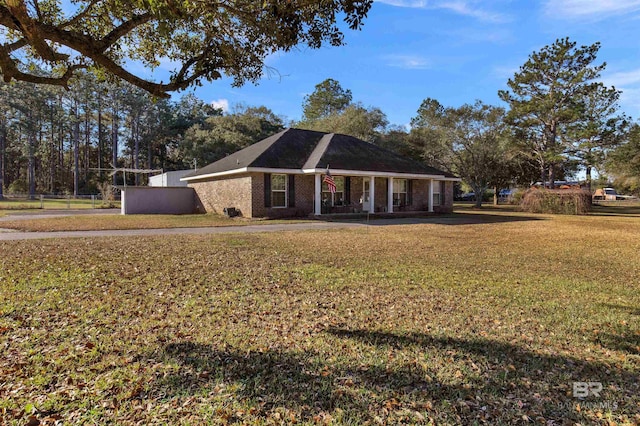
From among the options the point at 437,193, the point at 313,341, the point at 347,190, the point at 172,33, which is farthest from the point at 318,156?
the point at 313,341

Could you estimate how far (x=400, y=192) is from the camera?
78.8 ft

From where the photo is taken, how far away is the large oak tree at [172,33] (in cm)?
448

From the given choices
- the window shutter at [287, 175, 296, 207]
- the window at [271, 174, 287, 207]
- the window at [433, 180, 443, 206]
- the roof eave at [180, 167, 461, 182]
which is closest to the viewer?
the roof eave at [180, 167, 461, 182]

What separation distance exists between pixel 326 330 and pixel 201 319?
1554mm

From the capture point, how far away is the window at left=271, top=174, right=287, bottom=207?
1953cm

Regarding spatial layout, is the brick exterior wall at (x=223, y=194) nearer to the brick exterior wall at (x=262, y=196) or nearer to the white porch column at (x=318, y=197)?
the brick exterior wall at (x=262, y=196)

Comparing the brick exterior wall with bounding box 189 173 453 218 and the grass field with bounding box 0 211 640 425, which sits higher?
the brick exterior wall with bounding box 189 173 453 218

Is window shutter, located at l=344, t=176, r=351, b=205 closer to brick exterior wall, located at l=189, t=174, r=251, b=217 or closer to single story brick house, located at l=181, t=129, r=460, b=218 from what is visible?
single story brick house, located at l=181, t=129, r=460, b=218

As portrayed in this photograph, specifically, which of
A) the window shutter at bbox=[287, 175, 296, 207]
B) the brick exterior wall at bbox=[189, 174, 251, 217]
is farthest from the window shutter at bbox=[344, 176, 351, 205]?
the brick exterior wall at bbox=[189, 174, 251, 217]

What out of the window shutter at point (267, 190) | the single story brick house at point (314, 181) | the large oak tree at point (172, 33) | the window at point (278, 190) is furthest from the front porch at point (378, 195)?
the large oak tree at point (172, 33)

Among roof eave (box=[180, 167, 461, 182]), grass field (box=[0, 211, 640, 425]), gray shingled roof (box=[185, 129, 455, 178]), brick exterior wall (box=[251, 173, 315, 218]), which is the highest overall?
gray shingled roof (box=[185, 129, 455, 178])

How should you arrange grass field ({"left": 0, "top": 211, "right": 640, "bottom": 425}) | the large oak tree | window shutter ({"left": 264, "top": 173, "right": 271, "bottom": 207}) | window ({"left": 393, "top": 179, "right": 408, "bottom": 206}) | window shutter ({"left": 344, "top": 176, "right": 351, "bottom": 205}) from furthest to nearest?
window ({"left": 393, "top": 179, "right": 408, "bottom": 206}), window shutter ({"left": 344, "top": 176, "right": 351, "bottom": 205}), window shutter ({"left": 264, "top": 173, "right": 271, "bottom": 207}), the large oak tree, grass field ({"left": 0, "top": 211, "right": 640, "bottom": 425})

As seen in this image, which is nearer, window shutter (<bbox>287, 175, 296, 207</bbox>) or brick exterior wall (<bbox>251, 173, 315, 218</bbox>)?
brick exterior wall (<bbox>251, 173, 315, 218</bbox>)

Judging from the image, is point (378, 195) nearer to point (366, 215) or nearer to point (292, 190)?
point (366, 215)
